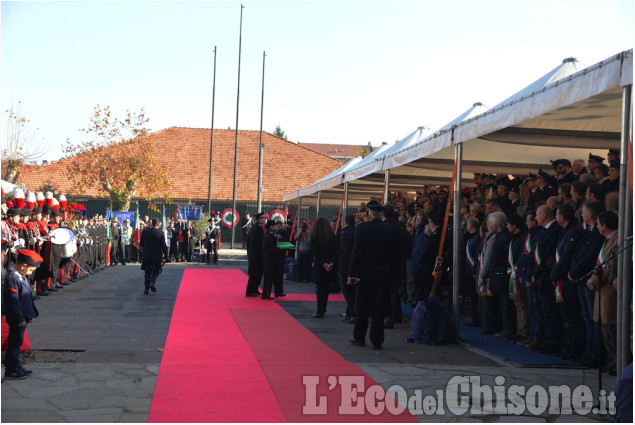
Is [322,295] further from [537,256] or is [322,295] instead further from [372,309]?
[537,256]

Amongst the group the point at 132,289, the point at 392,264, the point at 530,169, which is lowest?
the point at 132,289

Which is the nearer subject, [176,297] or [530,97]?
[530,97]

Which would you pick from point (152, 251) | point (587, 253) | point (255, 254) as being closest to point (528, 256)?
point (587, 253)

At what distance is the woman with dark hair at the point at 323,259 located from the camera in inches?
583

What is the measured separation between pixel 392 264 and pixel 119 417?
537 centimetres

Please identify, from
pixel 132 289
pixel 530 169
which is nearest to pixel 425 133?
pixel 530 169

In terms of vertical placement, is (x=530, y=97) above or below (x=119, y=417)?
above

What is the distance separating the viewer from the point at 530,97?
9.57 meters

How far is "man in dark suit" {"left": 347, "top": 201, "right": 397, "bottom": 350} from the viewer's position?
11.1m

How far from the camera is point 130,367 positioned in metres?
9.03

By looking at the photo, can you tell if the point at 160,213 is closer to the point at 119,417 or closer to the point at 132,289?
the point at 132,289

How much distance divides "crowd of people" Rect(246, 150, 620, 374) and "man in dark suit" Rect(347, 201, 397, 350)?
0.02m

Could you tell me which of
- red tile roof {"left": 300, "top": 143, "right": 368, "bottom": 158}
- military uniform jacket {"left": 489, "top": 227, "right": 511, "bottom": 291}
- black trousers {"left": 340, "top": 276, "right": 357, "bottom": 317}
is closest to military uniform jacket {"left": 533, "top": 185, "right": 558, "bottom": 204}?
military uniform jacket {"left": 489, "top": 227, "right": 511, "bottom": 291}

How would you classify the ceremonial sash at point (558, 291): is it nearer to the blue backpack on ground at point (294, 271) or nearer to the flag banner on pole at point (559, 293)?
the flag banner on pole at point (559, 293)
